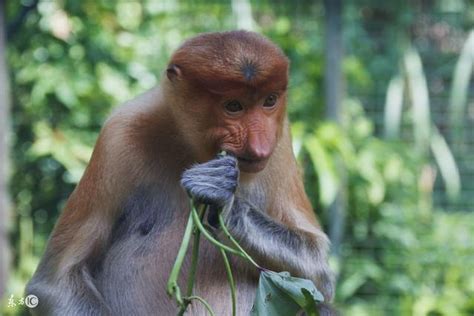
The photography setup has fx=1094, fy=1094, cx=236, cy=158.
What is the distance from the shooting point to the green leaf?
351 cm

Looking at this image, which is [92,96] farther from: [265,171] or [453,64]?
[265,171]

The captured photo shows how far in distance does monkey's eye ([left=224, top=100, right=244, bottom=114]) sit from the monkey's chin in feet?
0.56

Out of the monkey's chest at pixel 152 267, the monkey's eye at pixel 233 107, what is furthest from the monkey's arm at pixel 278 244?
the monkey's eye at pixel 233 107

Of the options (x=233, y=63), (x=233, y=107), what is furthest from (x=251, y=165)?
(x=233, y=63)

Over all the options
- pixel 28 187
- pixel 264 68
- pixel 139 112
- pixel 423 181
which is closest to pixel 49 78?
pixel 28 187

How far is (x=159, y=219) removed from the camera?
166 inches

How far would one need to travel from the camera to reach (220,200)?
3680 millimetres

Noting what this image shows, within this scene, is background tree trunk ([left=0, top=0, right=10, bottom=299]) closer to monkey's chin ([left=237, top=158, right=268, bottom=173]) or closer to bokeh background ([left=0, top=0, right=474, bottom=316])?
bokeh background ([left=0, top=0, right=474, bottom=316])

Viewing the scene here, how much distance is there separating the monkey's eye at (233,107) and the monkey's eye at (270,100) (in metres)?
0.10

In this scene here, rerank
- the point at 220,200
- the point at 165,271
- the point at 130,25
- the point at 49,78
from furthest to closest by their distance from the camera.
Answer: the point at 130,25
the point at 49,78
the point at 165,271
the point at 220,200

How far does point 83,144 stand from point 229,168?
4.25m

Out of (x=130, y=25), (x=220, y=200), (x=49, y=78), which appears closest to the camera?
(x=220, y=200)

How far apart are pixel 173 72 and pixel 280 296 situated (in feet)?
3.18

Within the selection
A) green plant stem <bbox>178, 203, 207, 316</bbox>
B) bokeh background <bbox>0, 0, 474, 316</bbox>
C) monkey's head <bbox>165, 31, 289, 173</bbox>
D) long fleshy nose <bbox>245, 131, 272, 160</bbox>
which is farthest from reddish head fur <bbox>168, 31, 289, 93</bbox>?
bokeh background <bbox>0, 0, 474, 316</bbox>
